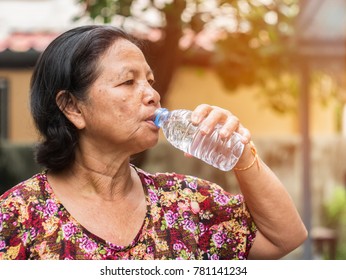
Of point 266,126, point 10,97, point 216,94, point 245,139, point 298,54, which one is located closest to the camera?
point 245,139

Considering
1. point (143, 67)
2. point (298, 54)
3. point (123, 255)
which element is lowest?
point (298, 54)

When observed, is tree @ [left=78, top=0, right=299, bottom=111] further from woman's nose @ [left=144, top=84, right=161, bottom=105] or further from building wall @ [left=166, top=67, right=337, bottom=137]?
building wall @ [left=166, top=67, right=337, bottom=137]

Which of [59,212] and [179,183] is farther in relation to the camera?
[179,183]

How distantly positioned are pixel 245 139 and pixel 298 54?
15.9 feet

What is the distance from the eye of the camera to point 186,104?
371 inches

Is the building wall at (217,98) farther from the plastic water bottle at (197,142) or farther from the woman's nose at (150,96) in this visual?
the woman's nose at (150,96)

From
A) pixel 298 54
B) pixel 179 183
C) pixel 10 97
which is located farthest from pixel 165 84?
pixel 10 97

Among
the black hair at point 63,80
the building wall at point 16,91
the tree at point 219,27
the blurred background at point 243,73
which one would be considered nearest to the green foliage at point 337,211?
the blurred background at point 243,73

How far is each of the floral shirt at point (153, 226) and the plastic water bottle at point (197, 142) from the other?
7 cm

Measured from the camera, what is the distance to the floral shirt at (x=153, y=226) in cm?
175

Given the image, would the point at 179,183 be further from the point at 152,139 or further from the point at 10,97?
the point at 10,97

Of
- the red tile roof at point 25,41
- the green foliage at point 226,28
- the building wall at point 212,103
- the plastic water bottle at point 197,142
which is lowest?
the building wall at point 212,103

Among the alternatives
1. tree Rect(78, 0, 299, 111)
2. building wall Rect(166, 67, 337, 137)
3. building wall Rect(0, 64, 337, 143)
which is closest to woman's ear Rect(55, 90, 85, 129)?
tree Rect(78, 0, 299, 111)

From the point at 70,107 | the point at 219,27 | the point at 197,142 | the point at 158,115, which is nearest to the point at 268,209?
the point at 197,142
